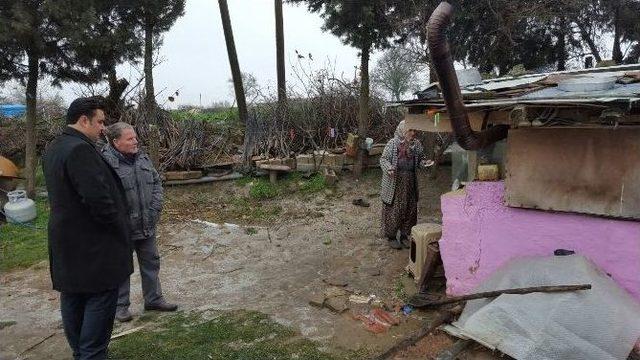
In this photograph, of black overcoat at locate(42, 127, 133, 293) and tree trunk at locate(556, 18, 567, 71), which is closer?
black overcoat at locate(42, 127, 133, 293)

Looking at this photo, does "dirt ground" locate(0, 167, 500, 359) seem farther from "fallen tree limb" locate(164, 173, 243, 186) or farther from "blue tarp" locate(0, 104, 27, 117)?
"blue tarp" locate(0, 104, 27, 117)

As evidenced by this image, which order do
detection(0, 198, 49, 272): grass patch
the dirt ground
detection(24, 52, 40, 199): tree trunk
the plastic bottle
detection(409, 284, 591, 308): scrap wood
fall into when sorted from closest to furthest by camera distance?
detection(409, 284, 591, 308): scrap wood < the dirt ground < detection(0, 198, 49, 272): grass patch < the plastic bottle < detection(24, 52, 40, 199): tree trunk

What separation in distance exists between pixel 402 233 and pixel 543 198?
281cm

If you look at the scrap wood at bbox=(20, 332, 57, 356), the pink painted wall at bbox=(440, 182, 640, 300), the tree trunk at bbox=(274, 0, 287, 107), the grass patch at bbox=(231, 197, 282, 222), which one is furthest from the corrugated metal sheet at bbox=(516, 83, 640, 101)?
the tree trunk at bbox=(274, 0, 287, 107)

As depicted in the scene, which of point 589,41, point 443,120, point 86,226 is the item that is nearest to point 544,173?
point 443,120

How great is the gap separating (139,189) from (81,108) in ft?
4.70

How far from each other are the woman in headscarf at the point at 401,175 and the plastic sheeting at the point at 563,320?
8.98 ft

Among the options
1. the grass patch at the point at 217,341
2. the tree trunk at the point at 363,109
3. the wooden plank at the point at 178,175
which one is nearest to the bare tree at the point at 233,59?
the wooden plank at the point at 178,175

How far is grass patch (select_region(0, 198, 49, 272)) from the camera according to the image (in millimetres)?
6789

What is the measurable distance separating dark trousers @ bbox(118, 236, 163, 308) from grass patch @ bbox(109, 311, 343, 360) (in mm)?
337

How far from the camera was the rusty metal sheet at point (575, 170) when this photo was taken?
3.75 meters

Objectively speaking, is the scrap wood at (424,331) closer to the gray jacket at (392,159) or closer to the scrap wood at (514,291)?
the scrap wood at (514,291)

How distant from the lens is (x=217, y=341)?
14.0 feet

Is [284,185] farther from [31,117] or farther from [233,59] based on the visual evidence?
[31,117]
